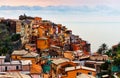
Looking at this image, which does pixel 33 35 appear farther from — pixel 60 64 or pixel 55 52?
pixel 60 64

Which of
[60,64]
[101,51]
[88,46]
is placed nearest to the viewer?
A: [60,64]

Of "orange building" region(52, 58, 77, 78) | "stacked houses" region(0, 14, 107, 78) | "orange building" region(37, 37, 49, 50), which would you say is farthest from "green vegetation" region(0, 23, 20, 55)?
"orange building" region(52, 58, 77, 78)

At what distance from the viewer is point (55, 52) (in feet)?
99.2

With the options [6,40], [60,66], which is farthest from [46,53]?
[60,66]

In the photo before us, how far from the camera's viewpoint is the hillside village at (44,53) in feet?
68.7

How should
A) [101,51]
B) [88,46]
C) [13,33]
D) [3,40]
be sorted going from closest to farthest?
[3,40]
[13,33]
[101,51]
[88,46]

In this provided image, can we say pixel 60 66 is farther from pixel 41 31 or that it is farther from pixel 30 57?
Result: pixel 41 31

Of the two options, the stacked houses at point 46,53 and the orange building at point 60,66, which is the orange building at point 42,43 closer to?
the stacked houses at point 46,53

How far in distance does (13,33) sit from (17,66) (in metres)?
11.6

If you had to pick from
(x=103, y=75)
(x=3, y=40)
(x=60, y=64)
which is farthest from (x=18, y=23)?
(x=103, y=75)

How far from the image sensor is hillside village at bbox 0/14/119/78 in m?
21.0

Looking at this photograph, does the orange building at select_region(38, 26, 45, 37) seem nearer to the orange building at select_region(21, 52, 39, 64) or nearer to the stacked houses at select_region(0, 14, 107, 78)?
the stacked houses at select_region(0, 14, 107, 78)

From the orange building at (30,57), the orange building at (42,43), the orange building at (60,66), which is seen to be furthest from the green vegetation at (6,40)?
the orange building at (60,66)

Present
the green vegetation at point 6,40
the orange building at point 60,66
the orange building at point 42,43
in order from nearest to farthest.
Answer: the orange building at point 60,66 → the green vegetation at point 6,40 → the orange building at point 42,43
